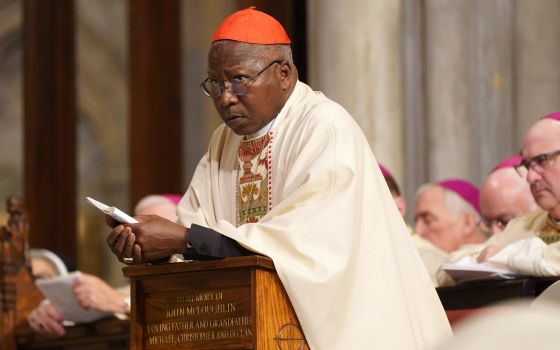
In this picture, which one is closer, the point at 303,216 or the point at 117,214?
the point at 117,214

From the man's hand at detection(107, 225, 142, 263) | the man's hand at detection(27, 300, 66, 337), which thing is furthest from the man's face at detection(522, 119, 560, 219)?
the man's hand at detection(27, 300, 66, 337)

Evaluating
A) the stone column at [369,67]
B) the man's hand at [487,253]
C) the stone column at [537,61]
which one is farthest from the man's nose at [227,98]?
the stone column at [537,61]

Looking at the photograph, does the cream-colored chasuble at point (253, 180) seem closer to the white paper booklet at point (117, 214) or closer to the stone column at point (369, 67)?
the white paper booklet at point (117, 214)

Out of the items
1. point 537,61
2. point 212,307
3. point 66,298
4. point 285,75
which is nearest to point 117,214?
point 212,307

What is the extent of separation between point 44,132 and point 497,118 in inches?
204

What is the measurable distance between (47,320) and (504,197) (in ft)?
8.03

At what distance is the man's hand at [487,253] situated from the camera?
4785mm

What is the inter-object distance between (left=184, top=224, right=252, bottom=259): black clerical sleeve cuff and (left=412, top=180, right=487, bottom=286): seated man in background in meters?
3.40

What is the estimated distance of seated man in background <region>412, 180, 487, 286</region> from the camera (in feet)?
22.0

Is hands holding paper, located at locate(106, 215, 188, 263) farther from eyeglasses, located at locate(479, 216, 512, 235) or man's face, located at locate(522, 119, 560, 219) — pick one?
eyeglasses, located at locate(479, 216, 512, 235)

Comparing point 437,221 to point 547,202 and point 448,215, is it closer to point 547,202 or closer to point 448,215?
point 448,215

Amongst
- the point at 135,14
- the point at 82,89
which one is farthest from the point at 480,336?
the point at 82,89

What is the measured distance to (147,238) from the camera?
133 inches

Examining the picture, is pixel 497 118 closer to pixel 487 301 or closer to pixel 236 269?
pixel 487 301
